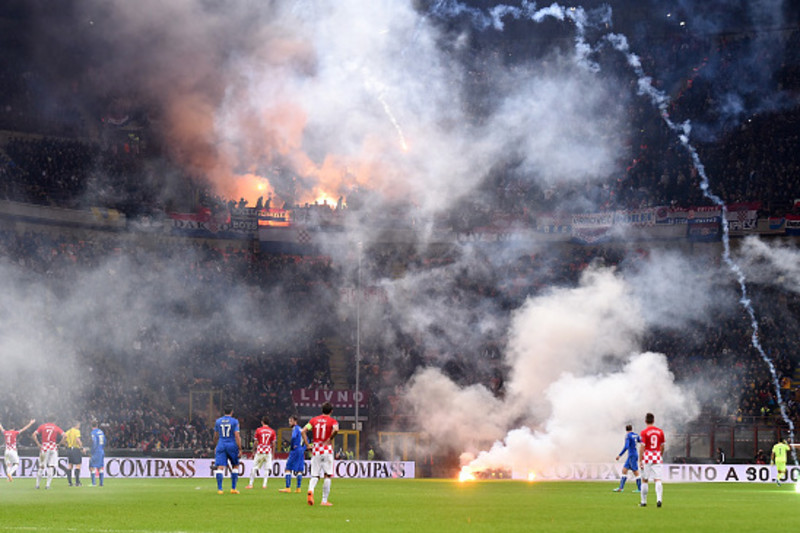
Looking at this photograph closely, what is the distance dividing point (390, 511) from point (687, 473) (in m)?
25.1

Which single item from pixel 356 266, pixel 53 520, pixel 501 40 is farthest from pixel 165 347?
pixel 53 520

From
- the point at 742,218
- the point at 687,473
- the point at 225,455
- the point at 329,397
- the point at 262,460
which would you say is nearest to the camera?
the point at 225,455

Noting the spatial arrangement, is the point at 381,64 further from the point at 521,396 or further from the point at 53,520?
the point at 53,520

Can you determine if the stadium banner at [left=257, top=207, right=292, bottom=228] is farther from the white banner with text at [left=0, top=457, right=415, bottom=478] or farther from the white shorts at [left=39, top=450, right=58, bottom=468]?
the white shorts at [left=39, top=450, right=58, bottom=468]

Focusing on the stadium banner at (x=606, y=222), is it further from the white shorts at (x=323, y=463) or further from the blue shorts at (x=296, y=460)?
the white shorts at (x=323, y=463)

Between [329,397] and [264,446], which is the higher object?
[329,397]

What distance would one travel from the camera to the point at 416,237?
61000mm

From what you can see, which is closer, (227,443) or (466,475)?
(227,443)

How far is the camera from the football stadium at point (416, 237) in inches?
1913

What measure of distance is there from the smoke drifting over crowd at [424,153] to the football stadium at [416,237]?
0.17 meters

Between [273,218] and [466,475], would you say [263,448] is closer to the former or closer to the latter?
[466,475]

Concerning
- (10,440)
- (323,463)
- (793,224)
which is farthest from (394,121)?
(323,463)

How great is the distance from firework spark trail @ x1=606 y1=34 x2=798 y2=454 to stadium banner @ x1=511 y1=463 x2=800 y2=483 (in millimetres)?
1698

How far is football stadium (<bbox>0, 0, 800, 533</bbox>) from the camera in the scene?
159ft
